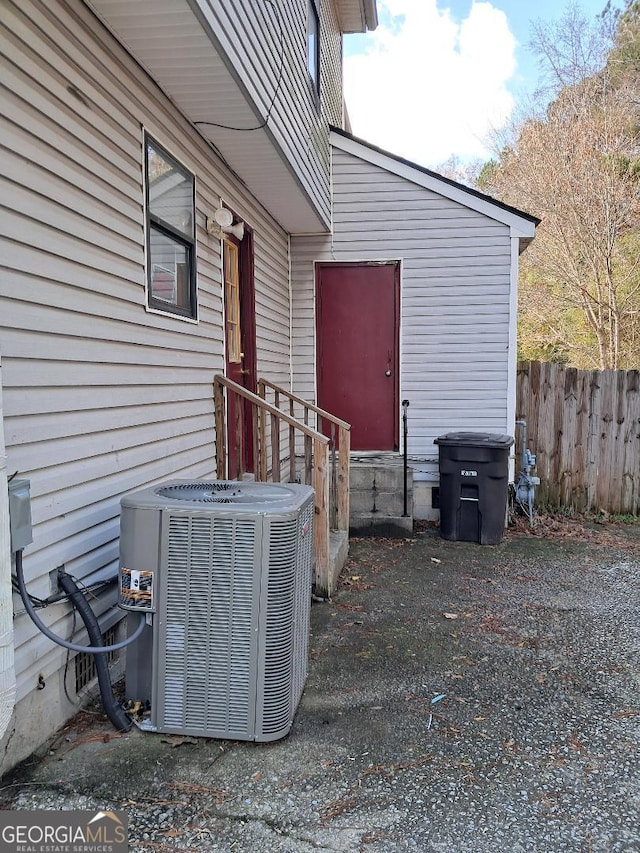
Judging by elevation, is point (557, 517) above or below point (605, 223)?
below

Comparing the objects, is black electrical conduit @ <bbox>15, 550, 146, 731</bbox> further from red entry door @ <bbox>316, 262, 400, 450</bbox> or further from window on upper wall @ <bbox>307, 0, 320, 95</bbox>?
window on upper wall @ <bbox>307, 0, 320, 95</bbox>

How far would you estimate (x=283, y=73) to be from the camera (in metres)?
4.46

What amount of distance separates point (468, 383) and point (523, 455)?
Answer: 1.10 meters

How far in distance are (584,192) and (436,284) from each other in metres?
7.94

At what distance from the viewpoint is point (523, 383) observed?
7.20 m

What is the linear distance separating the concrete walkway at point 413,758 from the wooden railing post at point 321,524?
0.32 m

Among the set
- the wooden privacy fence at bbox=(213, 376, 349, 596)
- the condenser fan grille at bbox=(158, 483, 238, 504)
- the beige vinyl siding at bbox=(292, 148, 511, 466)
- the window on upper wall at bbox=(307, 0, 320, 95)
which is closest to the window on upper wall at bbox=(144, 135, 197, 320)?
the wooden privacy fence at bbox=(213, 376, 349, 596)

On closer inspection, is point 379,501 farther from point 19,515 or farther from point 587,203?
point 587,203

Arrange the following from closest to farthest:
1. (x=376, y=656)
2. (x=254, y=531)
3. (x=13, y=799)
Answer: (x=13, y=799)
(x=254, y=531)
(x=376, y=656)

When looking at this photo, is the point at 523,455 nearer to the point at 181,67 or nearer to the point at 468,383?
the point at 468,383

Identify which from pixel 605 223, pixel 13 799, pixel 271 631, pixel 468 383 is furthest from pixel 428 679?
pixel 605 223

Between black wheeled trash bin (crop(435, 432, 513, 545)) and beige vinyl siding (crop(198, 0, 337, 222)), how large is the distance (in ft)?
9.59

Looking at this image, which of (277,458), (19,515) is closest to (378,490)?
(277,458)

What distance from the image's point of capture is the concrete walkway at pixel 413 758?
204 centimetres
